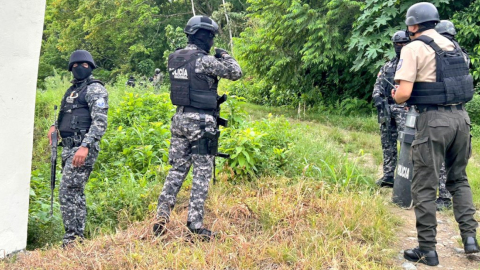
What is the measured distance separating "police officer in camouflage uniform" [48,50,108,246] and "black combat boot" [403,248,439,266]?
10.3ft

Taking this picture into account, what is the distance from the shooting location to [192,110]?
433 centimetres

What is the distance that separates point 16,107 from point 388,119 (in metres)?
4.25

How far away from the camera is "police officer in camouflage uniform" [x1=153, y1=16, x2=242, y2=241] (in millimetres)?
4251

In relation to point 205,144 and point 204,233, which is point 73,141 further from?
point 204,233

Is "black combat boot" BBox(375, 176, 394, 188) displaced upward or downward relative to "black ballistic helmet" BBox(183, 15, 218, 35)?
downward

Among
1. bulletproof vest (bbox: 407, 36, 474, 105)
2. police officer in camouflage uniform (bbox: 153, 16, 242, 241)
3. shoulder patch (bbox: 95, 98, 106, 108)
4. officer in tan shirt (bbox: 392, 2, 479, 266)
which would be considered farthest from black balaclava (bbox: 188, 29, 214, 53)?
bulletproof vest (bbox: 407, 36, 474, 105)

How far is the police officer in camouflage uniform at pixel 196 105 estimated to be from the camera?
4251 millimetres

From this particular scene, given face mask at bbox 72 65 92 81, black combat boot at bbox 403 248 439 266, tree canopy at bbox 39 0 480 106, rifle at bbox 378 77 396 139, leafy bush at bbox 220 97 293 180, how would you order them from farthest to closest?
tree canopy at bbox 39 0 480 106, rifle at bbox 378 77 396 139, leafy bush at bbox 220 97 293 180, face mask at bbox 72 65 92 81, black combat boot at bbox 403 248 439 266

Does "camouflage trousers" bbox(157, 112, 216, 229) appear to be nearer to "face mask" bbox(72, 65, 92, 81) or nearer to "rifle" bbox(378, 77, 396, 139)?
"face mask" bbox(72, 65, 92, 81)

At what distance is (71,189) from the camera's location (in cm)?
476

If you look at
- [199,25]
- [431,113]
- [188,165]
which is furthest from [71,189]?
[431,113]

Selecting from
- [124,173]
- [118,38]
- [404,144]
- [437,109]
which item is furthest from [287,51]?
[118,38]

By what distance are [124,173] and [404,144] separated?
12.6 ft

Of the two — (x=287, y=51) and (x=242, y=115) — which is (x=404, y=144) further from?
(x=287, y=51)
